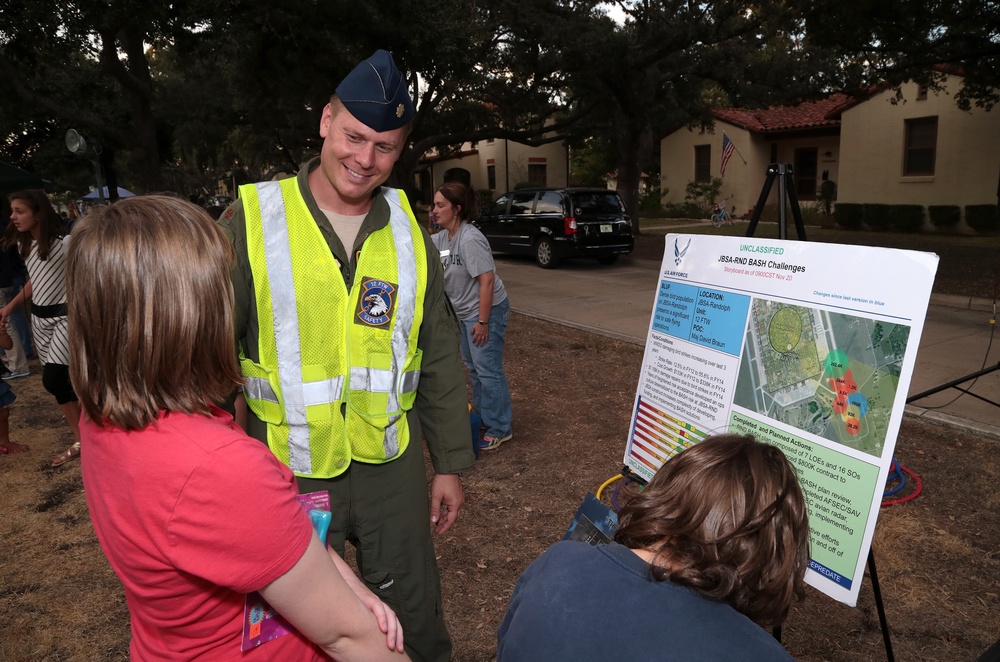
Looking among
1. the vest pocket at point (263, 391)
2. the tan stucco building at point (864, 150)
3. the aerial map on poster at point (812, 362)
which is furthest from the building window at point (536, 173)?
the vest pocket at point (263, 391)

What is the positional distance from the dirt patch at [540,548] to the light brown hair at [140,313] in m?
2.31

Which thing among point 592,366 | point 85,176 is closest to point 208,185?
point 85,176

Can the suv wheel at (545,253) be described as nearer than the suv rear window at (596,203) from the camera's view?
No

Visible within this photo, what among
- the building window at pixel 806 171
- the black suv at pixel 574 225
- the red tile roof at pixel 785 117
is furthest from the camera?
the building window at pixel 806 171

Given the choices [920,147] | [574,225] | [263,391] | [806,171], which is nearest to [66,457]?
[263,391]

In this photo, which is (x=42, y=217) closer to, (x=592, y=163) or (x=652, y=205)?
(x=652, y=205)

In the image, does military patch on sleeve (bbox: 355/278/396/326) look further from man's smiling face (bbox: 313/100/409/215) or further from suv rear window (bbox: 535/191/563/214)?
suv rear window (bbox: 535/191/563/214)

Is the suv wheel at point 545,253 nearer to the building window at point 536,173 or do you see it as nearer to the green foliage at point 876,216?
the green foliage at point 876,216

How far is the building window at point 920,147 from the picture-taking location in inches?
819

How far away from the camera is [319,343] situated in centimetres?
200

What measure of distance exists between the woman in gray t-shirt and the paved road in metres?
3.05

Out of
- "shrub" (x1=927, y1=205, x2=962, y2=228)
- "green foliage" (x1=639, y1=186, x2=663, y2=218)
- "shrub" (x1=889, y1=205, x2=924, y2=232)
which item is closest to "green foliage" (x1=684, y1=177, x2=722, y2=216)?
"green foliage" (x1=639, y1=186, x2=663, y2=218)

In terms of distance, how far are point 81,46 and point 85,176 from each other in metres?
31.3

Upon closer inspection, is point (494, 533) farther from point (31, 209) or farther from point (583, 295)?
point (583, 295)
